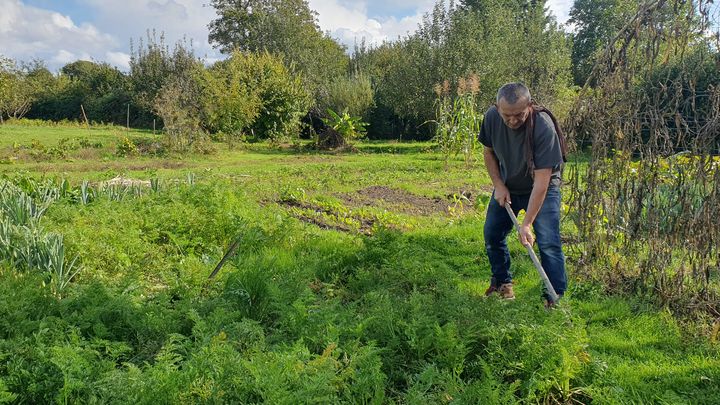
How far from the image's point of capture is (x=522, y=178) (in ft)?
12.7

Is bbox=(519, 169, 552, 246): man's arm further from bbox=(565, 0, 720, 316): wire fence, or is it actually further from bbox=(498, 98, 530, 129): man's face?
bbox=(565, 0, 720, 316): wire fence

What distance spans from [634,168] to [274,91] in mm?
19567

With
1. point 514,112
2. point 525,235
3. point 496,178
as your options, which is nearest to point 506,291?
point 525,235

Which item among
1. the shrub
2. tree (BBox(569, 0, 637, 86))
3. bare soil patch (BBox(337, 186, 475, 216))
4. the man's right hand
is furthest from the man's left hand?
tree (BBox(569, 0, 637, 86))

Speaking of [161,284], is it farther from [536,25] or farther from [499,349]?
[536,25]

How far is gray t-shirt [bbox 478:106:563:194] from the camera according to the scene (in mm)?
3559

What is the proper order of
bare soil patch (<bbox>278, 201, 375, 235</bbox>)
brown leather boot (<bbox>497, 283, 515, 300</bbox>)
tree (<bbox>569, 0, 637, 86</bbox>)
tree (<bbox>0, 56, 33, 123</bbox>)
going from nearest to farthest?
brown leather boot (<bbox>497, 283, 515, 300</bbox>), bare soil patch (<bbox>278, 201, 375, 235</bbox>), tree (<bbox>0, 56, 33, 123</bbox>), tree (<bbox>569, 0, 637, 86</bbox>)

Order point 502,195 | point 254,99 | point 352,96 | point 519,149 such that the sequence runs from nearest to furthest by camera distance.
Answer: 1. point 519,149
2. point 502,195
3. point 254,99
4. point 352,96

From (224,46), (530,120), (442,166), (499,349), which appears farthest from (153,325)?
(224,46)

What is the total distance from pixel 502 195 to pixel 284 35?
32.3m

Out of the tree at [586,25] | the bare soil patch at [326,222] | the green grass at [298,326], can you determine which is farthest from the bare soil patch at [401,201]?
the tree at [586,25]

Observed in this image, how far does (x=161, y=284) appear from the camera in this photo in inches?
177

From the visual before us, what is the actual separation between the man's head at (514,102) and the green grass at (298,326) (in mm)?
1266

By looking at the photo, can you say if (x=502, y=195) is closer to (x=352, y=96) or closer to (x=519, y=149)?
(x=519, y=149)
